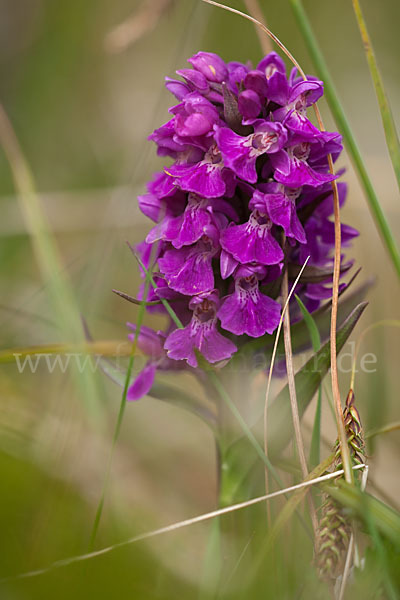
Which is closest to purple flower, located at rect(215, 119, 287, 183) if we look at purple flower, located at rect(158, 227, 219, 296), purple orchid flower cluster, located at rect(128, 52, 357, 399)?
purple orchid flower cluster, located at rect(128, 52, 357, 399)

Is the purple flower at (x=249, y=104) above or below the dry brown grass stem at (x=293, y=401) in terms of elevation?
above

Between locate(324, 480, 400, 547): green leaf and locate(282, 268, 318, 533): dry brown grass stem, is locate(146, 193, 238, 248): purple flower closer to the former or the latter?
locate(282, 268, 318, 533): dry brown grass stem

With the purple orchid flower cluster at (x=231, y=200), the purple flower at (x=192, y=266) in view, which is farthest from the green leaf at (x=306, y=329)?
the purple flower at (x=192, y=266)

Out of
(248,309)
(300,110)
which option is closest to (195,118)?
(300,110)

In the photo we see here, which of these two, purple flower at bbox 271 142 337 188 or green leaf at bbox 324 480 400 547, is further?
purple flower at bbox 271 142 337 188

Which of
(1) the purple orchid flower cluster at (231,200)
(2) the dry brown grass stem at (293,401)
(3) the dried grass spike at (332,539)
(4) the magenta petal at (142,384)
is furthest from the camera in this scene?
(4) the magenta petal at (142,384)

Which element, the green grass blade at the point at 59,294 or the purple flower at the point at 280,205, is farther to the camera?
the green grass blade at the point at 59,294

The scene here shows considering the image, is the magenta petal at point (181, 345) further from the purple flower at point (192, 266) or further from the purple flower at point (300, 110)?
the purple flower at point (300, 110)
